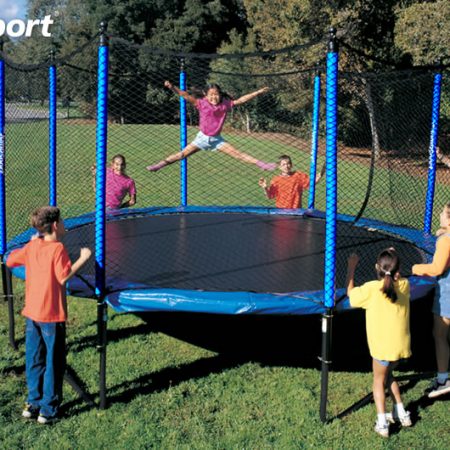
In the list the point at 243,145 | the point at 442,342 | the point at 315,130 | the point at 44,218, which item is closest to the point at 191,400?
the point at 44,218

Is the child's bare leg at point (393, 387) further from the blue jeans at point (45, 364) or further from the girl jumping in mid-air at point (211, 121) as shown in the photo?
the girl jumping in mid-air at point (211, 121)

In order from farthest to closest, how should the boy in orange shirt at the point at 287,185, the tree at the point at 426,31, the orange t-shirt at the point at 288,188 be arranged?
the tree at the point at 426,31
the orange t-shirt at the point at 288,188
the boy in orange shirt at the point at 287,185

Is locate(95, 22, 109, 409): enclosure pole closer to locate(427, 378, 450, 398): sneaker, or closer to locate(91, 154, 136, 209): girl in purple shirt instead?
locate(427, 378, 450, 398): sneaker

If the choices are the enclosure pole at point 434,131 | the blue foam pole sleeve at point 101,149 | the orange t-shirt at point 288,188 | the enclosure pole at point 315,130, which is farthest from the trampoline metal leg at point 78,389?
the enclosure pole at point 315,130

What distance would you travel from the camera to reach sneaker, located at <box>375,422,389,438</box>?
8.92 feet

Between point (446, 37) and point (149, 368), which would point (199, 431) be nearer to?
point (149, 368)

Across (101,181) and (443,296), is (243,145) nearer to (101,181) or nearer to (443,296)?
(443,296)

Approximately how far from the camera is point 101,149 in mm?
2816

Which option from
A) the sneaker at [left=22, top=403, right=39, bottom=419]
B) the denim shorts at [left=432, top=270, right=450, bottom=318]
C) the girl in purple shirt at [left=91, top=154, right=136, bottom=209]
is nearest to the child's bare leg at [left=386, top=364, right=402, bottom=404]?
the denim shorts at [left=432, top=270, right=450, bottom=318]

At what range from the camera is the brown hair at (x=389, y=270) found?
2.59 meters

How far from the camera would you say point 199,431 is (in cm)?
277

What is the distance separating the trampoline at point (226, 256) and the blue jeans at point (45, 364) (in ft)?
1.31

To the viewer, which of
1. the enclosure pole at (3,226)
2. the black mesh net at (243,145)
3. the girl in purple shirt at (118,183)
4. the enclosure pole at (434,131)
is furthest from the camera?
the black mesh net at (243,145)

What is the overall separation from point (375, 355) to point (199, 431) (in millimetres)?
905
